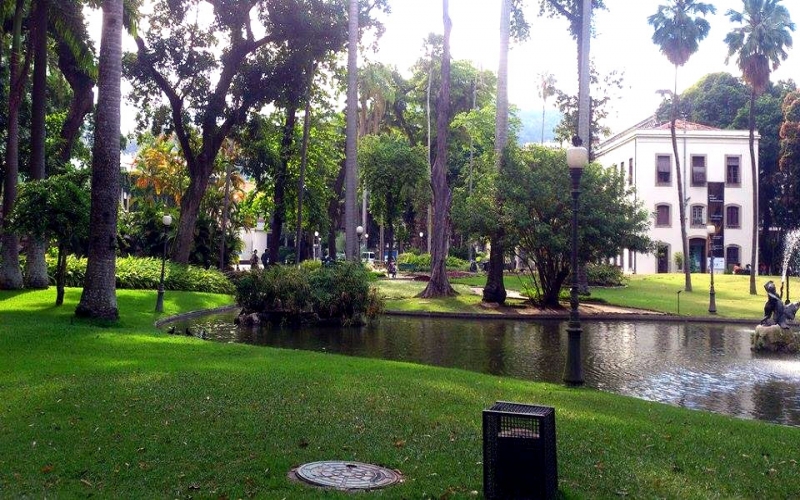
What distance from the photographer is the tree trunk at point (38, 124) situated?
23.2 meters

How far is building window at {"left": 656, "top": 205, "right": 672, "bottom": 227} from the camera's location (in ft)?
193

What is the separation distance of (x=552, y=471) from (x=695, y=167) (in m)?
58.6

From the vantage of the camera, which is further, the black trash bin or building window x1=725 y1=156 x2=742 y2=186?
building window x1=725 y1=156 x2=742 y2=186

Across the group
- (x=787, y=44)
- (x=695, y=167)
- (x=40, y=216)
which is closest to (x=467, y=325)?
(x=40, y=216)

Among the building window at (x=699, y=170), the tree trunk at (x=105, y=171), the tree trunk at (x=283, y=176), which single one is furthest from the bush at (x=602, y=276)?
the tree trunk at (x=105, y=171)

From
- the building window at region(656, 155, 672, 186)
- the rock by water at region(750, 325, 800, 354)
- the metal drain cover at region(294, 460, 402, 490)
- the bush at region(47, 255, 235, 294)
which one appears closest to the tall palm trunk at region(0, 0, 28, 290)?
the bush at region(47, 255, 235, 294)

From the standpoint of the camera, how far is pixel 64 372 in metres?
10.6

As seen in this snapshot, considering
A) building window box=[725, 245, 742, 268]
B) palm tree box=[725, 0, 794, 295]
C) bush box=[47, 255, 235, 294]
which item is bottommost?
bush box=[47, 255, 235, 294]

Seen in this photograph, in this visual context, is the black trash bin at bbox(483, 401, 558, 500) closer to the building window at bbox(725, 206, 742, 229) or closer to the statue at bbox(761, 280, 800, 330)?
the statue at bbox(761, 280, 800, 330)

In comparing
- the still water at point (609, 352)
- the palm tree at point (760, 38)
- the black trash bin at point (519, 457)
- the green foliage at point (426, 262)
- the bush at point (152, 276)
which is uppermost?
the palm tree at point (760, 38)

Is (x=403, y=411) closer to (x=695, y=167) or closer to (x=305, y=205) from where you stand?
(x=305, y=205)

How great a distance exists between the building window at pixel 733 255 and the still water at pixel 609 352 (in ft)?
120

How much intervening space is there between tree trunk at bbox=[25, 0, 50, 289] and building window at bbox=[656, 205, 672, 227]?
46838mm

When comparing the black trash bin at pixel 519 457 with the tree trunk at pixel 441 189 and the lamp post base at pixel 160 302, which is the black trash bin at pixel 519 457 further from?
→ the tree trunk at pixel 441 189
